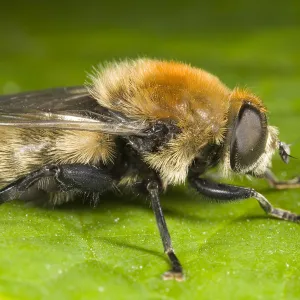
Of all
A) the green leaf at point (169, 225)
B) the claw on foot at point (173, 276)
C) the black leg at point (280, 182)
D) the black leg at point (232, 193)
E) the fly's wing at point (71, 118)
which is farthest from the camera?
the black leg at point (280, 182)

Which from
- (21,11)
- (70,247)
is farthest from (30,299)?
(21,11)

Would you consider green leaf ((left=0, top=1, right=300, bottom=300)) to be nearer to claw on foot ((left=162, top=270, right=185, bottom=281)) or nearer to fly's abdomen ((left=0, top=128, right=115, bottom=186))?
claw on foot ((left=162, top=270, right=185, bottom=281))

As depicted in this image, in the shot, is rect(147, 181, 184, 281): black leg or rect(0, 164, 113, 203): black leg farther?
rect(0, 164, 113, 203): black leg

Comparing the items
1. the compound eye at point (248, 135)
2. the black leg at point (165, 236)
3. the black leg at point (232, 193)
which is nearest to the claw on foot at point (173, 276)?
the black leg at point (165, 236)

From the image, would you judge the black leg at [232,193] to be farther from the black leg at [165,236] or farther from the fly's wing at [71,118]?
the fly's wing at [71,118]

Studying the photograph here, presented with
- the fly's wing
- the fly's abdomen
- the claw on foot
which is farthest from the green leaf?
the fly's wing

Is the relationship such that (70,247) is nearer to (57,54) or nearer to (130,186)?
(130,186)

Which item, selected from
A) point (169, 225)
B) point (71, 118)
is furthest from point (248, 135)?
point (71, 118)
